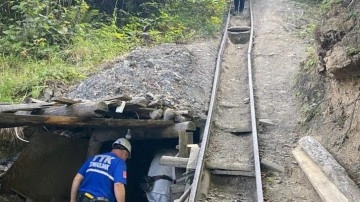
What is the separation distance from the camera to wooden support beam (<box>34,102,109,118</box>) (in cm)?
624

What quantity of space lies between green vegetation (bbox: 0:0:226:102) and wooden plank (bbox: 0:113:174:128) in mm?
2967

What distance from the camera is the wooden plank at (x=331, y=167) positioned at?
553cm

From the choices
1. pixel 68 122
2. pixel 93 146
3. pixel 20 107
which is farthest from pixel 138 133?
pixel 20 107

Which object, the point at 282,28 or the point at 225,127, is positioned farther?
the point at 282,28

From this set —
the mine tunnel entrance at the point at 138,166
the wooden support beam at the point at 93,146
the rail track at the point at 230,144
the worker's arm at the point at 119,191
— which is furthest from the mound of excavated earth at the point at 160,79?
the worker's arm at the point at 119,191

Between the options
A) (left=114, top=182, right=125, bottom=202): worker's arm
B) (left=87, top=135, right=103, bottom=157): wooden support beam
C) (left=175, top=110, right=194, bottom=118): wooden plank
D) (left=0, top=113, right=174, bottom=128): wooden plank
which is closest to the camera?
(left=0, top=113, right=174, bottom=128): wooden plank

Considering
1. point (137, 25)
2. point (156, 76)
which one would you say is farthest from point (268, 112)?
point (137, 25)

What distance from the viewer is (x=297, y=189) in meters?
6.54

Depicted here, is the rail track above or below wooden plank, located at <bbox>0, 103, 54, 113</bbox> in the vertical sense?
below

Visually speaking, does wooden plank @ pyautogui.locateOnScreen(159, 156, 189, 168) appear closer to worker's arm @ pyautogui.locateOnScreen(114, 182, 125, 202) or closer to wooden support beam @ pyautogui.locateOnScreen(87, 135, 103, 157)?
worker's arm @ pyautogui.locateOnScreen(114, 182, 125, 202)

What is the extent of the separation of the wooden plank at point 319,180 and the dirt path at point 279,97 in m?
0.18

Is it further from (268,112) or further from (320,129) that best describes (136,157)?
(320,129)

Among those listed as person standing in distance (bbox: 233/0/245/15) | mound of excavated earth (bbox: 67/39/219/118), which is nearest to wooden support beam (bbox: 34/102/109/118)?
mound of excavated earth (bbox: 67/39/219/118)

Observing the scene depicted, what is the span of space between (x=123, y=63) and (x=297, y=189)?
566cm
